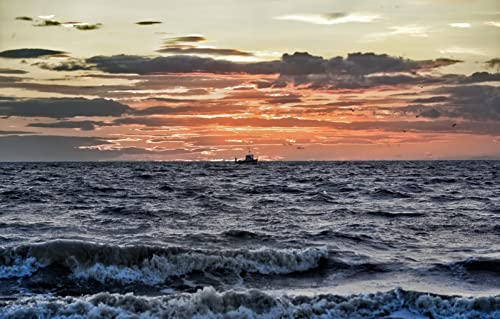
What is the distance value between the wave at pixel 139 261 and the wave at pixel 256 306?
10.9 feet

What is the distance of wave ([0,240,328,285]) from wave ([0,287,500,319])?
3334 mm

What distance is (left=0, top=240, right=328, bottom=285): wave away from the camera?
1639 centimetres

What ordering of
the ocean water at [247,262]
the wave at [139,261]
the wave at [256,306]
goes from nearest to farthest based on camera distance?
1. the wave at [256,306]
2. the ocean water at [247,262]
3. the wave at [139,261]

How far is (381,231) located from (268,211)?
25.9ft

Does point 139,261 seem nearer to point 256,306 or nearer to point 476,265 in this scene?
point 256,306

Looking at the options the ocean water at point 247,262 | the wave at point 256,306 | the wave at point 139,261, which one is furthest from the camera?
the wave at point 139,261

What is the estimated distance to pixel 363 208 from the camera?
3175 centimetres

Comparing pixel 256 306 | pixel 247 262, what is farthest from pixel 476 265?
pixel 256 306

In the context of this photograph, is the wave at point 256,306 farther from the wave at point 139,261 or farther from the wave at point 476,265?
the wave at point 476,265

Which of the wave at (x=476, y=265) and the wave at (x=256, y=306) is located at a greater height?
the wave at (x=256, y=306)

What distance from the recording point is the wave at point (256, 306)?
12312 mm

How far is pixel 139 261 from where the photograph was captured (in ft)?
56.0

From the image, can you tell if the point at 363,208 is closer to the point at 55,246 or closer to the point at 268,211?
the point at 268,211

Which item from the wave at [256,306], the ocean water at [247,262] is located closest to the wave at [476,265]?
the ocean water at [247,262]
